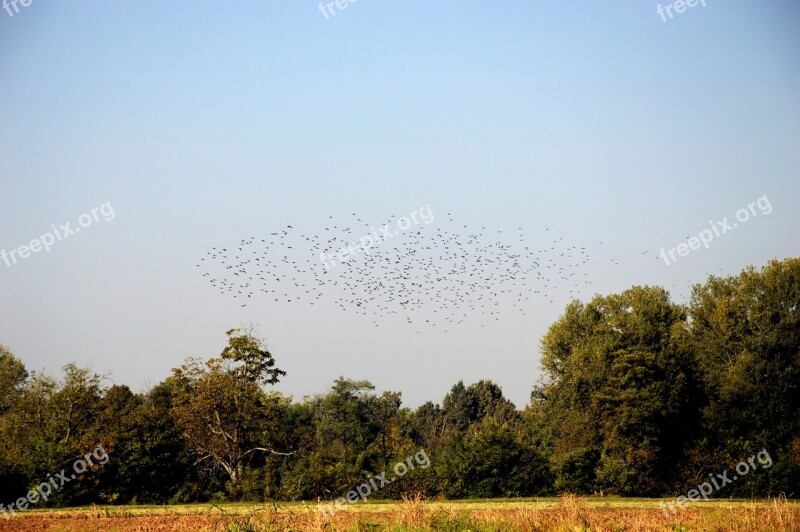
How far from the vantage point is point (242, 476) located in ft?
141

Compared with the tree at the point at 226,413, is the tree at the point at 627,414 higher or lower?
lower

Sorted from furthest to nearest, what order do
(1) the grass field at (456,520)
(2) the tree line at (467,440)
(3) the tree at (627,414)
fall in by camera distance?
(3) the tree at (627,414), (2) the tree line at (467,440), (1) the grass field at (456,520)

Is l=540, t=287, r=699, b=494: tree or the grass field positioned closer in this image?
the grass field

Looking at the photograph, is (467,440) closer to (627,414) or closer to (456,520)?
(627,414)

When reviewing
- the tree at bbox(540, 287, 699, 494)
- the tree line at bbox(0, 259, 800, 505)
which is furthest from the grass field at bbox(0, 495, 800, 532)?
the tree at bbox(540, 287, 699, 494)

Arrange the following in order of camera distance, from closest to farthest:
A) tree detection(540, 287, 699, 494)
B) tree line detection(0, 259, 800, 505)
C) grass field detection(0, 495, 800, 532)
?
grass field detection(0, 495, 800, 532), tree line detection(0, 259, 800, 505), tree detection(540, 287, 699, 494)

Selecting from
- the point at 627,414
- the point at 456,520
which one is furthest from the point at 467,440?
the point at 456,520

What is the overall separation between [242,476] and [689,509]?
22199mm

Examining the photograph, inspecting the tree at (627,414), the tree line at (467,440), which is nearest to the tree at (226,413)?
the tree line at (467,440)

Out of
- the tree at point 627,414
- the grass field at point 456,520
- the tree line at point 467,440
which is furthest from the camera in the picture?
the tree at point 627,414

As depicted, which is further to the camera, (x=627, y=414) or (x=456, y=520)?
(x=627, y=414)

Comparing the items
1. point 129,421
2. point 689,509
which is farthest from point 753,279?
point 129,421

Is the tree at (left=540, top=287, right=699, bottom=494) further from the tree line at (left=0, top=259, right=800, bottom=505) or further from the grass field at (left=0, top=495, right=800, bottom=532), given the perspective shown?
the grass field at (left=0, top=495, right=800, bottom=532)

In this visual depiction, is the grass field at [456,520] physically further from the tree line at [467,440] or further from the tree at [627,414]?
the tree at [627,414]
